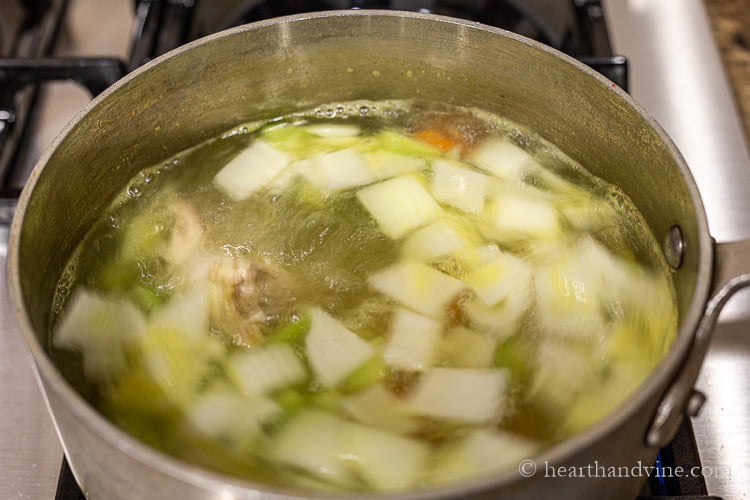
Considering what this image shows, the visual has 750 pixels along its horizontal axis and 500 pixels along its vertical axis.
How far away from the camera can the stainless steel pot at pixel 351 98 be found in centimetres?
62

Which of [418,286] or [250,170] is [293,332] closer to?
[418,286]

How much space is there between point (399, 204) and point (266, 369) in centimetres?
33

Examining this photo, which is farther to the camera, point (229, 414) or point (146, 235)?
point (146, 235)

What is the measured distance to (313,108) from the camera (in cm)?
123

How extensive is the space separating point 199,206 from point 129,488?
1.68 ft

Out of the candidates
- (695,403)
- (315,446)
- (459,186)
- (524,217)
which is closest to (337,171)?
(459,186)

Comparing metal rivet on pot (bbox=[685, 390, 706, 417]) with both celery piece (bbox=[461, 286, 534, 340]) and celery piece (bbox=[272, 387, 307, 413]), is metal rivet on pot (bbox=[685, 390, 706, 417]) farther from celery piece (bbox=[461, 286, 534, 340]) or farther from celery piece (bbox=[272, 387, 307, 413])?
celery piece (bbox=[272, 387, 307, 413])

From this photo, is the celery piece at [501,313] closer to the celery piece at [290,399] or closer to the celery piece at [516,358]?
the celery piece at [516,358]

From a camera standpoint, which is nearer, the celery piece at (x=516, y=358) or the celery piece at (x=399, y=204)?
the celery piece at (x=516, y=358)

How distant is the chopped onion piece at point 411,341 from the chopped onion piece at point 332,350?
3cm

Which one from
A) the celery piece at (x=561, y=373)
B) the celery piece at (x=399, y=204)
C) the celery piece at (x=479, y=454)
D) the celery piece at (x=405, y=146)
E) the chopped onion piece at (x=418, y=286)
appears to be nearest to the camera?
the celery piece at (x=479, y=454)

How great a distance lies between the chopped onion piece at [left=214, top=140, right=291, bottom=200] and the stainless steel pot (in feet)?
0.22

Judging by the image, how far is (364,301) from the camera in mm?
965

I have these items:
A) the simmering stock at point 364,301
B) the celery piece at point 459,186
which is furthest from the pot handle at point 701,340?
the celery piece at point 459,186
